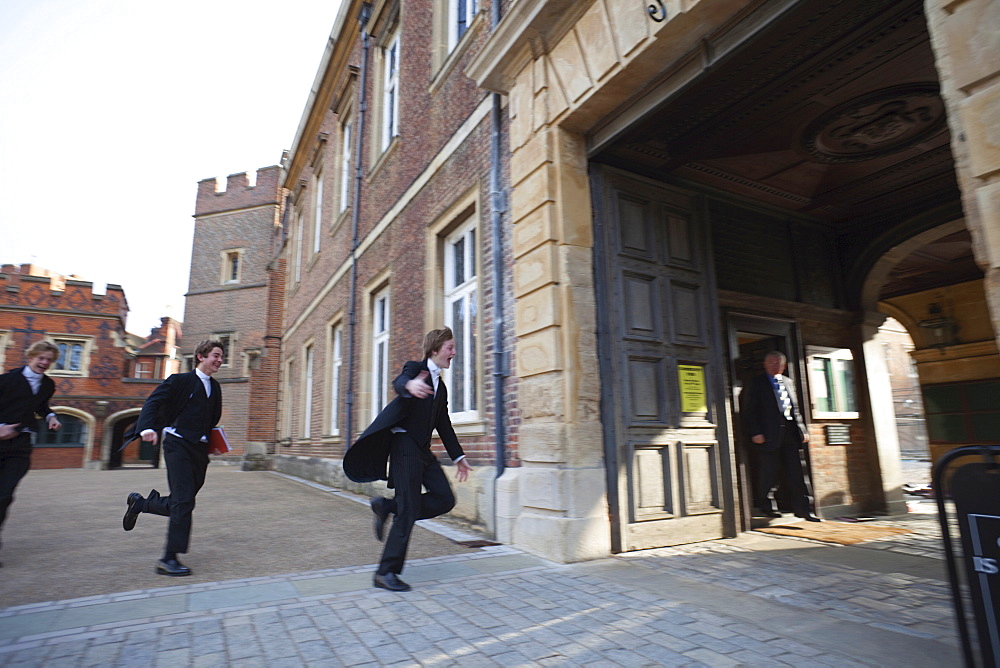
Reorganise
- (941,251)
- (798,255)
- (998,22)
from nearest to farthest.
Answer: (998,22), (798,255), (941,251)

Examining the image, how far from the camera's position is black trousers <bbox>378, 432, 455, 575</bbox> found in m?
3.78

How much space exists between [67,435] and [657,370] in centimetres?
3301

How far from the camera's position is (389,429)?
3.91 metres

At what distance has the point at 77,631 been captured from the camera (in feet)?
9.78

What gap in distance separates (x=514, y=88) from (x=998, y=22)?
4.29 meters

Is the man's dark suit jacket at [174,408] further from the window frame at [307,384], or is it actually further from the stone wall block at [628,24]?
the window frame at [307,384]

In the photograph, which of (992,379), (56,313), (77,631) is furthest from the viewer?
(56,313)

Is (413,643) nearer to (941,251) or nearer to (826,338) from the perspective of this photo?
(826,338)

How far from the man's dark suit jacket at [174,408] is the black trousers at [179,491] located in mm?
83

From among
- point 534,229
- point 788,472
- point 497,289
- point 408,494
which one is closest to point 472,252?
point 497,289

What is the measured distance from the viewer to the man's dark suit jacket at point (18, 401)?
475 centimetres

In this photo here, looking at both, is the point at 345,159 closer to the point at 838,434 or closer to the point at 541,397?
the point at 541,397

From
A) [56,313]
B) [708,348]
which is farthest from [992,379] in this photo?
[56,313]

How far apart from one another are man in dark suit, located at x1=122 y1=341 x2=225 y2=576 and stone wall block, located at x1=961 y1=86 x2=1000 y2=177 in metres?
4.58
